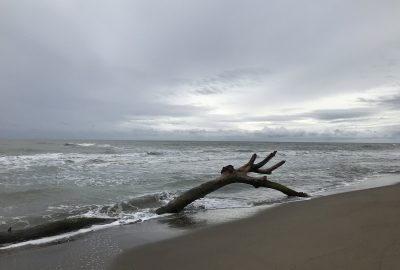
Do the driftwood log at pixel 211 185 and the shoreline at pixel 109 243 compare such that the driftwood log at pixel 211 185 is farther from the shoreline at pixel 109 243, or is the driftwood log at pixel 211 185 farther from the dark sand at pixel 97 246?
the dark sand at pixel 97 246

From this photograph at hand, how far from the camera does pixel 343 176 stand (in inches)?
624

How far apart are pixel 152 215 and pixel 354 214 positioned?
4.44m

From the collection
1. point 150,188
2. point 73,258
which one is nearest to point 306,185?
point 150,188

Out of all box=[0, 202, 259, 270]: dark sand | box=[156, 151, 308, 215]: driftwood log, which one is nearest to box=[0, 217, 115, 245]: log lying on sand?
box=[0, 202, 259, 270]: dark sand

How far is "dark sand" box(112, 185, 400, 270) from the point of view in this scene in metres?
4.02

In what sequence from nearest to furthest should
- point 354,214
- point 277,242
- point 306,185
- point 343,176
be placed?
1. point 277,242
2. point 354,214
3. point 306,185
4. point 343,176

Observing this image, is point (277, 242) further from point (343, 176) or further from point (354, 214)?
point (343, 176)

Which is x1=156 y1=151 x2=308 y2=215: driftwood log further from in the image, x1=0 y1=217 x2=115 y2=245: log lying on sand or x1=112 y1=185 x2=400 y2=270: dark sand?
x1=0 y1=217 x2=115 y2=245: log lying on sand

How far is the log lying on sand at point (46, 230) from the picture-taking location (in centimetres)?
560

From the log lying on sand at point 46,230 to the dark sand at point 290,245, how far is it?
1.91 metres

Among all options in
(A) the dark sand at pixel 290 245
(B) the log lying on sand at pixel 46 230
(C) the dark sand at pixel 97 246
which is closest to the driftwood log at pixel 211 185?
(C) the dark sand at pixel 97 246

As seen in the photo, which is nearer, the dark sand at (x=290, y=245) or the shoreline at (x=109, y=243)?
the dark sand at (x=290, y=245)

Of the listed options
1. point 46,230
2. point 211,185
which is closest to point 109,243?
point 46,230

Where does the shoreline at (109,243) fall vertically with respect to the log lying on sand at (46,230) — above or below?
below
